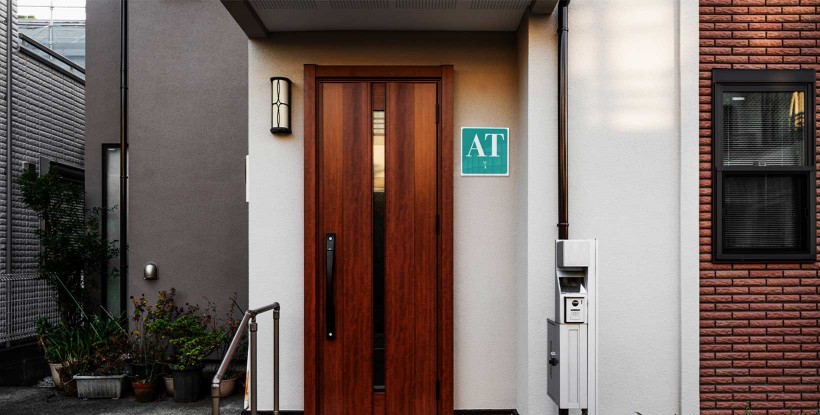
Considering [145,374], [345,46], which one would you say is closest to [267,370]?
[145,374]

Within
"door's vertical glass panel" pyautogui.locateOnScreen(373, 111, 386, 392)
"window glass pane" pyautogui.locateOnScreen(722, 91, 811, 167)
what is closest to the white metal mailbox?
"door's vertical glass panel" pyautogui.locateOnScreen(373, 111, 386, 392)

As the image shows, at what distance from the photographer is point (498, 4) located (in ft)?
12.6

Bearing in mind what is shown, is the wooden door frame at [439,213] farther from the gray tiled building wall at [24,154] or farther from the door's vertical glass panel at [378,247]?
the gray tiled building wall at [24,154]

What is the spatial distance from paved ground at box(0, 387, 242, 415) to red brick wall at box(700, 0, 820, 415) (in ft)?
12.3

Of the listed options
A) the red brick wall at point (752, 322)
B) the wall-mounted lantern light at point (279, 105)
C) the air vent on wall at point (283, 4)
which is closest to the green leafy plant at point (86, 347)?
the wall-mounted lantern light at point (279, 105)

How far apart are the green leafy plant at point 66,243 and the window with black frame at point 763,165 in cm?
599

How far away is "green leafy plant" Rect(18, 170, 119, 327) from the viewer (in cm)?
604

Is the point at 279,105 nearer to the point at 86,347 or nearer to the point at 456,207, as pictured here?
the point at 456,207

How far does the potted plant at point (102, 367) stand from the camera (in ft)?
16.6

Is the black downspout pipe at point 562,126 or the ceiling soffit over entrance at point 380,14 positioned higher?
the ceiling soffit over entrance at point 380,14

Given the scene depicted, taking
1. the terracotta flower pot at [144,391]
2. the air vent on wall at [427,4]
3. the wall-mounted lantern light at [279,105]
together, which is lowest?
the terracotta flower pot at [144,391]

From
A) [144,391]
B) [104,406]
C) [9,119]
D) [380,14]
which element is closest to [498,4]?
[380,14]

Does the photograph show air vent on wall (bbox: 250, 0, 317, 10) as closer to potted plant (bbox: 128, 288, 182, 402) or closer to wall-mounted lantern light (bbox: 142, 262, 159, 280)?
potted plant (bbox: 128, 288, 182, 402)

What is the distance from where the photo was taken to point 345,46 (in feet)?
14.2
